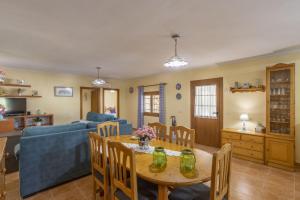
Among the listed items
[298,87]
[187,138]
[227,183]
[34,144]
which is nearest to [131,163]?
[227,183]

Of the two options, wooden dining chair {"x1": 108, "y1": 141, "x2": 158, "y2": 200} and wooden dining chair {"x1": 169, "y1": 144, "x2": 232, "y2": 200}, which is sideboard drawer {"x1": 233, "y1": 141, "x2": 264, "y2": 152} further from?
wooden dining chair {"x1": 108, "y1": 141, "x2": 158, "y2": 200}

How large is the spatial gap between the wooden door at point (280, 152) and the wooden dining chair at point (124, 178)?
10.1 feet

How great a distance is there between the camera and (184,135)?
2805mm

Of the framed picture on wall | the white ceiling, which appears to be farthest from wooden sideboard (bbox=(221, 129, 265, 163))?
the framed picture on wall

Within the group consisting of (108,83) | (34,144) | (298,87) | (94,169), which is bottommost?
(94,169)

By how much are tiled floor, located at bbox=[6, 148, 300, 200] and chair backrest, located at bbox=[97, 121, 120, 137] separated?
860 millimetres

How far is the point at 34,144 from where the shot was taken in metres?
2.55

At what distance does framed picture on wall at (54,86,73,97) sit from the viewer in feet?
20.5

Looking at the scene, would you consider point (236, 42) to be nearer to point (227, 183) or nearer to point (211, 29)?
point (211, 29)

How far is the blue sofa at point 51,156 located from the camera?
248cm

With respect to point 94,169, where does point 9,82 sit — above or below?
above

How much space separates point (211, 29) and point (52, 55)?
11.5ft

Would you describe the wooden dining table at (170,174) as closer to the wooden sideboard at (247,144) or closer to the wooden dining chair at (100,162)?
the wooden dining chair at (100,162)

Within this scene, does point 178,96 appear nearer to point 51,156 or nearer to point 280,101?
point 280,101
